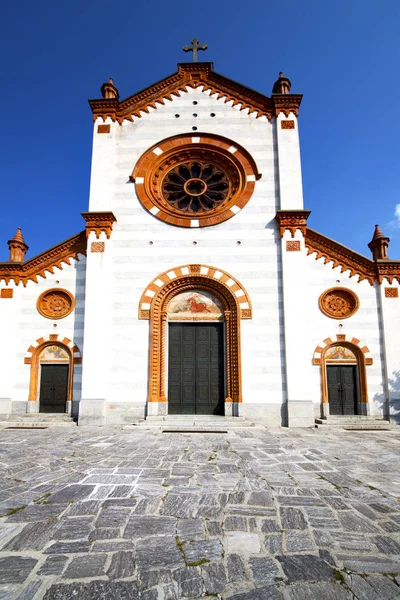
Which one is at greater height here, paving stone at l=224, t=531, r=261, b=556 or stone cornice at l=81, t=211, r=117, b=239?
stone cornice at l=81, t=211, r=117, b=239

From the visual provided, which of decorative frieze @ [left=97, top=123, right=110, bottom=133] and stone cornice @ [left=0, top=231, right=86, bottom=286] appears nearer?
stone cornice @ [left=0, top=231, right=86, bottom=286]

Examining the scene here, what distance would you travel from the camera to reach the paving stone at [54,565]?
10.9 ft

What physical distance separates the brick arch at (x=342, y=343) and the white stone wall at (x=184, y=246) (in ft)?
5.55

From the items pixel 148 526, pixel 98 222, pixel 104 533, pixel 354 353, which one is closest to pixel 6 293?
pixel 98 222

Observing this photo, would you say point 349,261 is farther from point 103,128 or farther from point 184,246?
point 103,128

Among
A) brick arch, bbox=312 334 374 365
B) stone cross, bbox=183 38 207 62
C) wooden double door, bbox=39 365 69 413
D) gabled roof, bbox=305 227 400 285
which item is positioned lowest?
wooden double door, bbox=39 365 69 413

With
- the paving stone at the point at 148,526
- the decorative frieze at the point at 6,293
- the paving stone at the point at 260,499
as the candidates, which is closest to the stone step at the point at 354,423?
the paving stone at the point at 260,499

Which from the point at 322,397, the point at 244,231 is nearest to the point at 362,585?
the point at 322,397

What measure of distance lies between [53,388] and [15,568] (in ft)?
38.9

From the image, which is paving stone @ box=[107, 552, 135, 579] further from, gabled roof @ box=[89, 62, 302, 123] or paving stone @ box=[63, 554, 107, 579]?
gabled roof @ box=[89, 62, 302, 123]

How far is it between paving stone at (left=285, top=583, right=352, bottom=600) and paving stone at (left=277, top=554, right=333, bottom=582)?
0.33ft

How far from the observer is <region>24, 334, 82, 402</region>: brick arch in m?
14.3

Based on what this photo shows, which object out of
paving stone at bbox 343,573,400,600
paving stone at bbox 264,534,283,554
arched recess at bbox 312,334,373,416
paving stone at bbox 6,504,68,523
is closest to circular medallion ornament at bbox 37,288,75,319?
arched recess at bbox 312,334,373,416

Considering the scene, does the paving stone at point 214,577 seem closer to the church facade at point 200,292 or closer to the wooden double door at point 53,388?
the church facade at point 200,292
